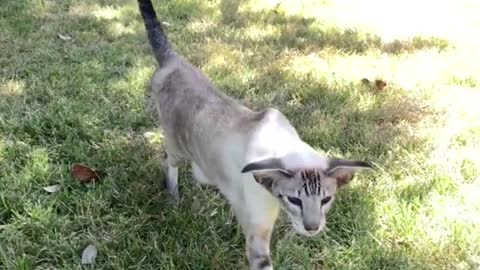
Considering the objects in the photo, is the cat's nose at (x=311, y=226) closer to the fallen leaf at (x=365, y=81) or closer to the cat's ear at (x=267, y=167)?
the cat's ear at (x=267, y=167)

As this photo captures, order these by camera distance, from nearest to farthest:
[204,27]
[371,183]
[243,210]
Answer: [243,210] < [371,183] < [204,27]

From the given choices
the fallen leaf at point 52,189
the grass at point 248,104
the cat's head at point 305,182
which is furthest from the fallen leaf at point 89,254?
the cat's head at point 305,182

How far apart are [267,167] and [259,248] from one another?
1.67ft

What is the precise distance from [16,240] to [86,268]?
35 cm

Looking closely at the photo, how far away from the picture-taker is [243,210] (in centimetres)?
255

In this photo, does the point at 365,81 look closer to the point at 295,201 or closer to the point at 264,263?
the point at 264,263

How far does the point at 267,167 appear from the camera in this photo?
217cm

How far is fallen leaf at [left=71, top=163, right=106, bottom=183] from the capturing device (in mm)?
3307

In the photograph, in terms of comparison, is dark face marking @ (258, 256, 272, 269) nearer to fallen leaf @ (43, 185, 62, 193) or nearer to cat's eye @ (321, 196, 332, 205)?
cat's eye @ (321, 196, 332, 205)

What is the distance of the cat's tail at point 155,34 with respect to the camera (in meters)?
3.35

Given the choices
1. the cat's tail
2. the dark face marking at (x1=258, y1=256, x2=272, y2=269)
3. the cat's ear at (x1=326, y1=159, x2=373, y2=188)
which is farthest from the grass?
the cat's ear at (x1=326, y1=159, x2=373, y2=188)

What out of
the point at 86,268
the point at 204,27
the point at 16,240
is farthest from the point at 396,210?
the point at 204,27

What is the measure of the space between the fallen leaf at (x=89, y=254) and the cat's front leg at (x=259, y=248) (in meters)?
0.66

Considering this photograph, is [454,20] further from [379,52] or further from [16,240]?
[16,240]
